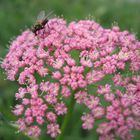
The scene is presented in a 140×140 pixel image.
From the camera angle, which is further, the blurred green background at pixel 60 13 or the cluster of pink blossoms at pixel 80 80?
the blurred green background at pixel 60 13

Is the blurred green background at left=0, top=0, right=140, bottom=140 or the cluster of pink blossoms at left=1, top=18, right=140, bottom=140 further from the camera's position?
the blurred green background at left=0, top=0, right=140, bottom=140

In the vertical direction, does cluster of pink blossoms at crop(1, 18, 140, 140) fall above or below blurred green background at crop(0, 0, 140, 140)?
below

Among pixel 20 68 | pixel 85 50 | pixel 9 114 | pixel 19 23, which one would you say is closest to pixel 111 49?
pixel 85 50

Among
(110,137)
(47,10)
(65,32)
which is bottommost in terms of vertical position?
(110,137)

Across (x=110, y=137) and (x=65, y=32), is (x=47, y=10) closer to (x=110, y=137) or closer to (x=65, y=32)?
(x=65, y=32)

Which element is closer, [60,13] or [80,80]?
[80,80]

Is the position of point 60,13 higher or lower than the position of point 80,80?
higher

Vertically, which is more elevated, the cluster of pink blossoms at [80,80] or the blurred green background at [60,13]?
the blurred green background at [60,13]

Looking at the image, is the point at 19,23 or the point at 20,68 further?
the point at 19,23
